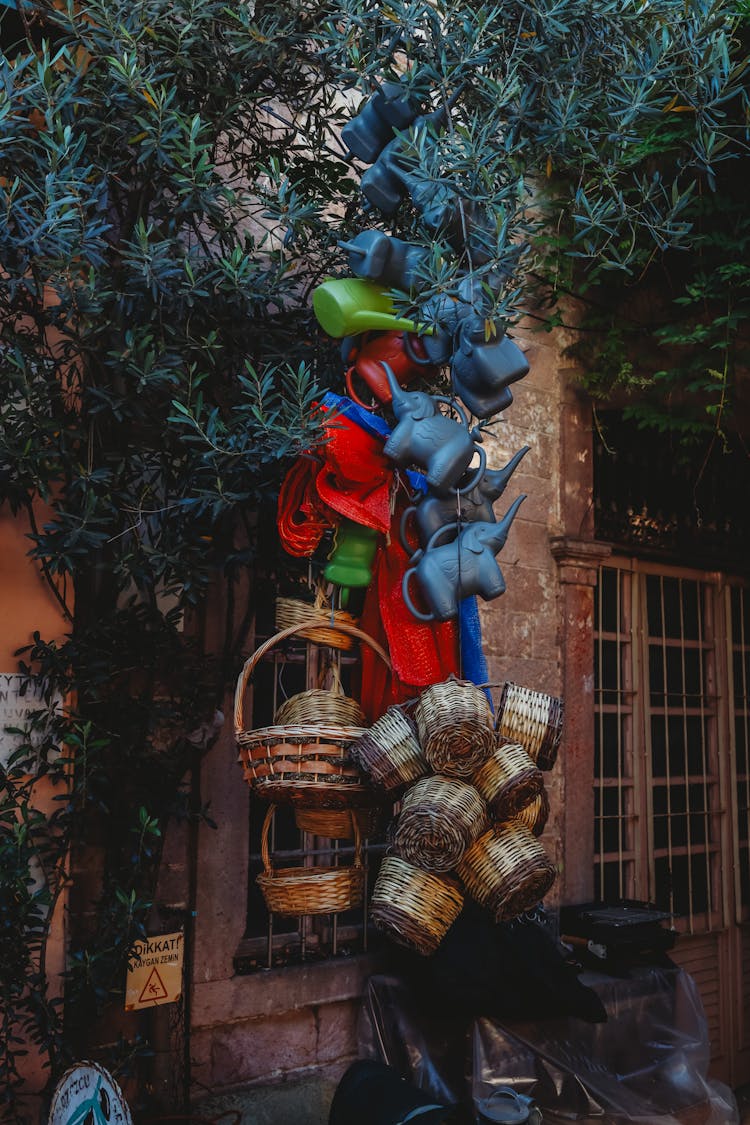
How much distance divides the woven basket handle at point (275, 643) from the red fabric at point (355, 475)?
31 cm

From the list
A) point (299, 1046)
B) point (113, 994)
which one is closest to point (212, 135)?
point (113, 994)

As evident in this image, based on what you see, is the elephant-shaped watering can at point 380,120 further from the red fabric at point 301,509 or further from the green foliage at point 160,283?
the red fabric at point 301,509

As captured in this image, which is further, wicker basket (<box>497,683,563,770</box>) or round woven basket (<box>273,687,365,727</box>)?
round woven basket (<box>273,687,365,727</box>)

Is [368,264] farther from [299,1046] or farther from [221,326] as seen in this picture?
[299,1046]

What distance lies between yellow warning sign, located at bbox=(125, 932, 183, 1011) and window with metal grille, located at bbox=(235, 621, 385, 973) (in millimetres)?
591

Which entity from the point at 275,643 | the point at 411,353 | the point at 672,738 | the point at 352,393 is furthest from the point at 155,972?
the point at 672,738

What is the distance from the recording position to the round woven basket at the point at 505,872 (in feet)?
8.25

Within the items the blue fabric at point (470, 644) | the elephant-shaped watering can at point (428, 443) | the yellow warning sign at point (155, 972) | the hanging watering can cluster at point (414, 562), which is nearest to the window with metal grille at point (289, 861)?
the yellow warning sign at point (155, 972)

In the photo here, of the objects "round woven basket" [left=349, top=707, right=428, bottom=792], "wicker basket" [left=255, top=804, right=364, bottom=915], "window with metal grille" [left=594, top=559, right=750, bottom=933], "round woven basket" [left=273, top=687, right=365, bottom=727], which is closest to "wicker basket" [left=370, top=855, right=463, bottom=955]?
"round woven basket" [left=349, top=707, right=428, bottom=792]

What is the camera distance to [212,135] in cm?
369

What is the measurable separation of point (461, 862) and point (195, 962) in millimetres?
1792

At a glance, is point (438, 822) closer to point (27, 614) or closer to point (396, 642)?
point (396, 642)

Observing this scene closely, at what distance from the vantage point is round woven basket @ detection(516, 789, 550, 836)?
270 cm

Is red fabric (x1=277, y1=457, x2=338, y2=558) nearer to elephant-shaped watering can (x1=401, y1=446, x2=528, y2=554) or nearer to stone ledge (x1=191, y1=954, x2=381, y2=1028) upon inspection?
elephant-shaped watering can (x1=401, y1=446, x2=528, y2=554)
